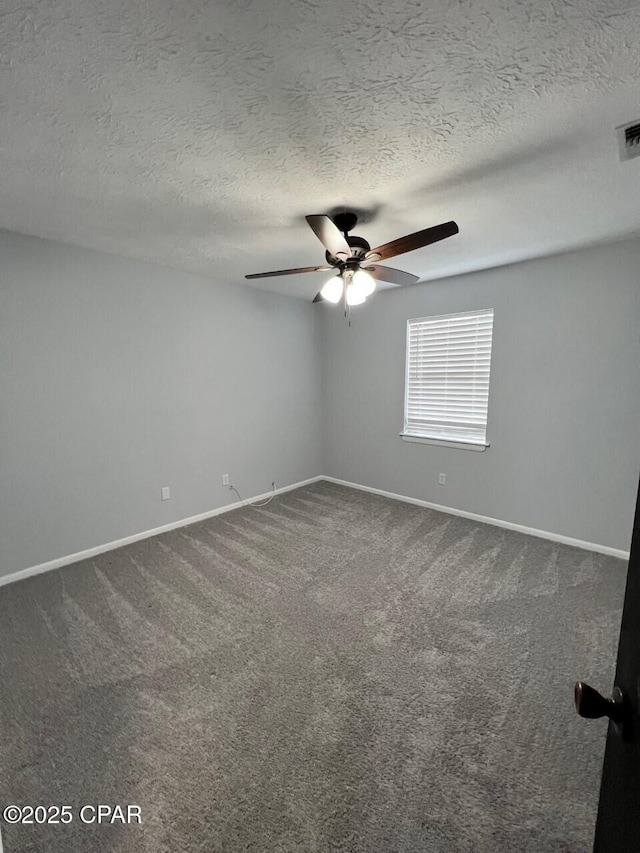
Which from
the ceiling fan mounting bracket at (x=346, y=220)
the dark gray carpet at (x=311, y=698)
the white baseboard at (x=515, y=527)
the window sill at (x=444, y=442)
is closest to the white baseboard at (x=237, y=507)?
the white baseboard at (x=515, y=527)

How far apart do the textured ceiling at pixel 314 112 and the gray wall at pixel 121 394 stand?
0.54 metres

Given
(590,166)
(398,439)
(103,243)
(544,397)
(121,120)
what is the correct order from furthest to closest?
(398,439), (544,397), (103,243), (590,166), (121,120)

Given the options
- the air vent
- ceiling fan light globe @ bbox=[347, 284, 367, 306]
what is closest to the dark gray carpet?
ceiling fan light globe @ bbox=[347, 284, 367, 306]

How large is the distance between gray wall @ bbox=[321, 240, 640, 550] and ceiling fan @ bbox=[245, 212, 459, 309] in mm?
1359

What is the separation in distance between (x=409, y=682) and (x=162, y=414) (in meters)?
2.76

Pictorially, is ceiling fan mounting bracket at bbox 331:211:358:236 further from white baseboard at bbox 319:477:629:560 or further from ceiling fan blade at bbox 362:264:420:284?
white baseboard at bbox 319:477:629:560

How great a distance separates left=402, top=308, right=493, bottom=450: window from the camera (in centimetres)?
334

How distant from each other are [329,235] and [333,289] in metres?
0.44

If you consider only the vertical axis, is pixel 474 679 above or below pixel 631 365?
below

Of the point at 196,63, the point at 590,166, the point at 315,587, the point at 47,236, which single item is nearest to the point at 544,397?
the point at 590,166

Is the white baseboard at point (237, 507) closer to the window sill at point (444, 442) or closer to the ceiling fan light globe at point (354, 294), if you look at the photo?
the window sill at point (444, 442)

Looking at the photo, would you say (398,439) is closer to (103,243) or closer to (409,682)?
(409,682)

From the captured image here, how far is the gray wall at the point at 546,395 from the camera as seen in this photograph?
2.62 metres

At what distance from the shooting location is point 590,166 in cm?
162
